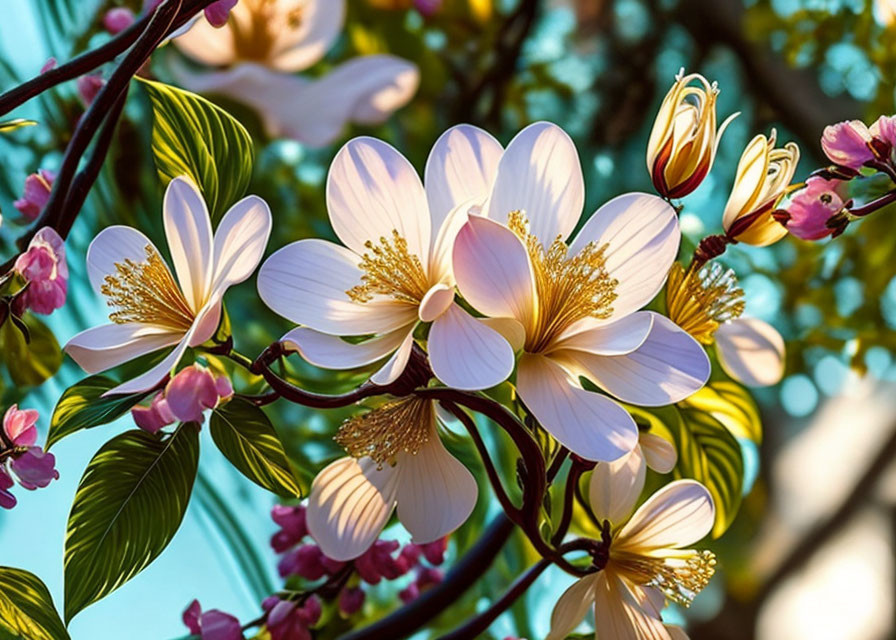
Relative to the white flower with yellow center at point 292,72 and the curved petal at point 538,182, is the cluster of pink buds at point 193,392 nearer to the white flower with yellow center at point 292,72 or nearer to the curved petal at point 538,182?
the curved petal at point 538,182

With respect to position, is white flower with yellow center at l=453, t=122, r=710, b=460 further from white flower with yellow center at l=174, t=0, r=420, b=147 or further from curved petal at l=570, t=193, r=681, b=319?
white flower with yellow center at l=174, t=0, r=420, b=147

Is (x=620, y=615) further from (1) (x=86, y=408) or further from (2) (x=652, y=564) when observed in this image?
(1) (x=86, y=408)

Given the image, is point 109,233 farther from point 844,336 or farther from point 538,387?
point 844,336

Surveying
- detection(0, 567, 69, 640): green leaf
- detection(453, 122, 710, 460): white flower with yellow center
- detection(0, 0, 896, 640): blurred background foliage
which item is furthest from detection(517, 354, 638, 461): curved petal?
detection(0, 0, 896, 640): blurred background foliage

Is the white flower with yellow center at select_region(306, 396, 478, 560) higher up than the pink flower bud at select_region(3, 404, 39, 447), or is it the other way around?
the pink flower bud at select_region(3, 404, 39, 447)

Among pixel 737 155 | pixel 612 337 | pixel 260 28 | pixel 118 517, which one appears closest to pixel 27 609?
pixel 118 517
